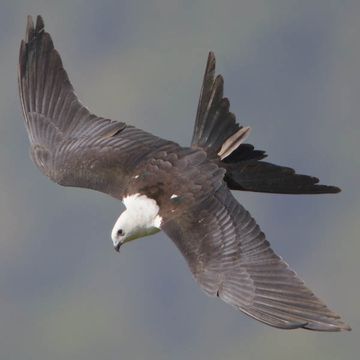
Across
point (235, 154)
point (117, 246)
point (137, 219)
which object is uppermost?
point (235, 154)

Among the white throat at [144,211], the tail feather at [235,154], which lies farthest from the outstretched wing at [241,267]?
the tail feather at [235,154]

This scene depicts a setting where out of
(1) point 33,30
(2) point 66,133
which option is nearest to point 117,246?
(2) point 66,133

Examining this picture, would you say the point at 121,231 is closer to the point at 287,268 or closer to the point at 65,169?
the point at 65,169

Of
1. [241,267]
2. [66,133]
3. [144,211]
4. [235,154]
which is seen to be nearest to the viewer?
[241,267]

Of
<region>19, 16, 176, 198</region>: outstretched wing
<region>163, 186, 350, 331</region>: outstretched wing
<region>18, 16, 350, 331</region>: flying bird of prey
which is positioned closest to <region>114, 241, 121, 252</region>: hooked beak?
<region>18, 16, 350, 331</region>: flying bird of prey

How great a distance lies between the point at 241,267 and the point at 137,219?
1.53 meters

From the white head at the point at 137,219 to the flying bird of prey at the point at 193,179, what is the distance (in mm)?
13

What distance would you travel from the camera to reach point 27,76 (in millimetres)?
15547

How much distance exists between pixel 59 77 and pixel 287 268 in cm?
461

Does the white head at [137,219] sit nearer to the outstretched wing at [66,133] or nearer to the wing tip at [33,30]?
the outstretched wing at [66,133]

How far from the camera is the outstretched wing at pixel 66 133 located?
46.9 feet

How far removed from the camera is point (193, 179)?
13.6 metres

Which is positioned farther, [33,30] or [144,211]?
[33,30]

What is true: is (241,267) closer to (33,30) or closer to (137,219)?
(137,219)
